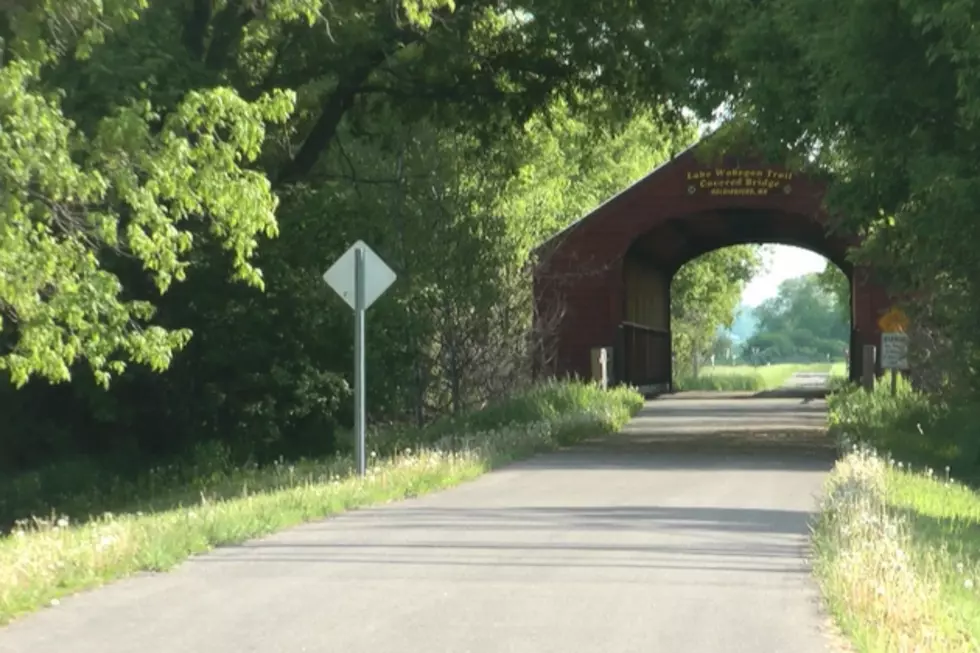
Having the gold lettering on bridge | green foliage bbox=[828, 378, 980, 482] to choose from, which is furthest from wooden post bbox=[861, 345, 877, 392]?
green foliage bbox=[828, 378, 980, 482]

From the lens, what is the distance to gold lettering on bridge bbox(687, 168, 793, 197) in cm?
4619

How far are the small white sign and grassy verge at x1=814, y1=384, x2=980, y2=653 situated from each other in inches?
495

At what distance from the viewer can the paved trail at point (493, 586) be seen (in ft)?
29.0

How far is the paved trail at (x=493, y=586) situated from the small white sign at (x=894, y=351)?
60.9 ft

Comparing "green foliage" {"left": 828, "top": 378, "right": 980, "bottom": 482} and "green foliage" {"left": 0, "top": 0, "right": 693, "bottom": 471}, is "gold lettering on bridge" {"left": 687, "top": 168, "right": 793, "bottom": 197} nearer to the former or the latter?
"green foliage" {"left": 828, "top": 378, "right": 980, "bottom": 482}

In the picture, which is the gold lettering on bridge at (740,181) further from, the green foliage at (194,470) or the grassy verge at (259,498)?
the green foliage at (194,470)

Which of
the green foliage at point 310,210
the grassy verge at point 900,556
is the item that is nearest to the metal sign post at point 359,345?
the green foliage at point 310,210

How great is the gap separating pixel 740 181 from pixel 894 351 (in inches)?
452

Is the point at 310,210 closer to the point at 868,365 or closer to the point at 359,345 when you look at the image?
the point at 359,345

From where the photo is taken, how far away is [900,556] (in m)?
10.5

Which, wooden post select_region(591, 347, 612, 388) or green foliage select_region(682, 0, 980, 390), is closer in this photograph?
green foliage select_region(682, 0, 980, 390)

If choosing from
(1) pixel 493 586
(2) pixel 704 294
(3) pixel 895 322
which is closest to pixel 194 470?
(3) pixel 895 322

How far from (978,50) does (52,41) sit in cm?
996

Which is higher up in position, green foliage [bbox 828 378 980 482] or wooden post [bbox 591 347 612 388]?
wooden post [bbox 591 347 612 388]
